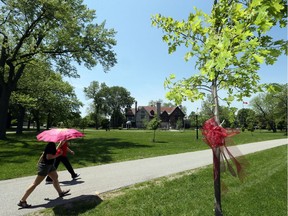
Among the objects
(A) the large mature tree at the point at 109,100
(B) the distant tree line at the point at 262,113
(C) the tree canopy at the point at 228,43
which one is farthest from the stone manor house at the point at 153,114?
(C) the tree canopy at the point at 228,43

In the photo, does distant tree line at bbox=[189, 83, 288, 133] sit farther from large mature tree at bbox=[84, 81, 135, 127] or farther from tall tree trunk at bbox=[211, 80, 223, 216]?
large mature tree at bbox=[84, 81, 135, 127]

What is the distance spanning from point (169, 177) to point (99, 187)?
8.98 ft

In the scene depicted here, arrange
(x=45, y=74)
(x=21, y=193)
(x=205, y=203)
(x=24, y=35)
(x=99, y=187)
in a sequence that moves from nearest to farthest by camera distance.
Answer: (x=205, y=203), (x=21, y=193), (x=99, y=187), (x=24, y=35), (x=45, y=74)

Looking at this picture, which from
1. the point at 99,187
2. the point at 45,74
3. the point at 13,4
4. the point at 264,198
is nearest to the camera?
the point at 264,198

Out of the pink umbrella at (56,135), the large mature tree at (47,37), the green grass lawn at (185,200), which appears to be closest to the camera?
the green grass lawn at (185,200)

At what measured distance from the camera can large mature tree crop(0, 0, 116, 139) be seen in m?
25.6

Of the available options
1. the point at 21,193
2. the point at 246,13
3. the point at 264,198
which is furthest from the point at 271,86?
the point at 21,193

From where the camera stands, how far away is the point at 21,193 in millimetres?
7918

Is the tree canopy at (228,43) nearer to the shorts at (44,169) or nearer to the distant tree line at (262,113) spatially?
the distant tree line at (262,113)

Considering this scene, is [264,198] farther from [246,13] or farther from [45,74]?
[45,74]

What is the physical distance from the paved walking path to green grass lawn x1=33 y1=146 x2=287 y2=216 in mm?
594

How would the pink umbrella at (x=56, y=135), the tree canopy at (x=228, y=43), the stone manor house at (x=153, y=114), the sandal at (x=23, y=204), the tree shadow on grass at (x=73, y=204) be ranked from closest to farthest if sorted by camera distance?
1. the tree canopy at (x=228, y=43)
2. the tree shadow on grass at (x=73, y=204)
3. the sandal at (x=23, y=204)
4. the pink umbrella at (x=56, y=135)
5. the stone manor house at (x=153, y=114)

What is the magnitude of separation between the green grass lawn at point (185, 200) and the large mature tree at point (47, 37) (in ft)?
71.0

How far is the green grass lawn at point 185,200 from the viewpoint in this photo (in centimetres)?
608
